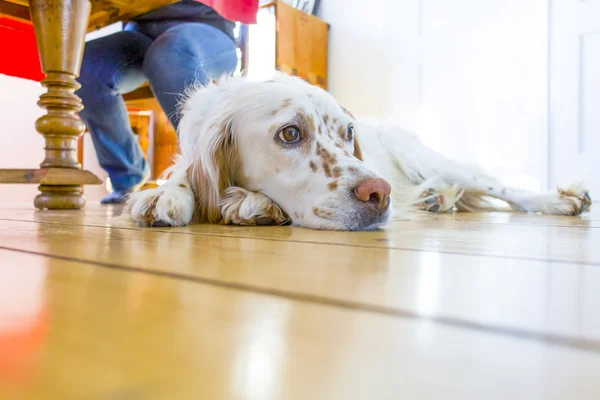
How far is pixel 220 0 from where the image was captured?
7.17ft

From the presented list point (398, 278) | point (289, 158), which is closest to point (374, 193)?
point (289, 158)

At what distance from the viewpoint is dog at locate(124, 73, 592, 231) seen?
127 centimetres

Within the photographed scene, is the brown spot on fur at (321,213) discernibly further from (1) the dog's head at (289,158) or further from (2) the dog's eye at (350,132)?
(2) the dog's eye at (350,132)

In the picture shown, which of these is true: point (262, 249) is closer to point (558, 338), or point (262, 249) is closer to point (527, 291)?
point (527, 291)

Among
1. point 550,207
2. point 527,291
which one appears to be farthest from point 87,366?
point 550,207

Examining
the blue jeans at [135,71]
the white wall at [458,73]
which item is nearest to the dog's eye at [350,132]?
the blue jeans at [135,71]

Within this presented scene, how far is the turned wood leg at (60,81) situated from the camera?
2148mm

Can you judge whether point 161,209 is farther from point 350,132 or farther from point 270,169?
point 350,132

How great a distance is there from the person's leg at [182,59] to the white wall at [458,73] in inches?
93.9

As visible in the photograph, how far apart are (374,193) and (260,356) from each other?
986 millimetres

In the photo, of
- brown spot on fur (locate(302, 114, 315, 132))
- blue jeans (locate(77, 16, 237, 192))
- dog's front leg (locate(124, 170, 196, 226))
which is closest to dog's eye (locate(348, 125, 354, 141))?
brown spot on fur (locate(302, 114, 315, 132))

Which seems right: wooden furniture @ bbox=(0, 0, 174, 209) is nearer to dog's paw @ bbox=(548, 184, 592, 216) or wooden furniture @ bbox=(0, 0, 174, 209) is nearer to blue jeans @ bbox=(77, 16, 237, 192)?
blue jeans @ bbox=(77, 16, 237, 192)

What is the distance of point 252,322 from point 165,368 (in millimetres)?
90

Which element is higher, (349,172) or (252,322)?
(349,172)
